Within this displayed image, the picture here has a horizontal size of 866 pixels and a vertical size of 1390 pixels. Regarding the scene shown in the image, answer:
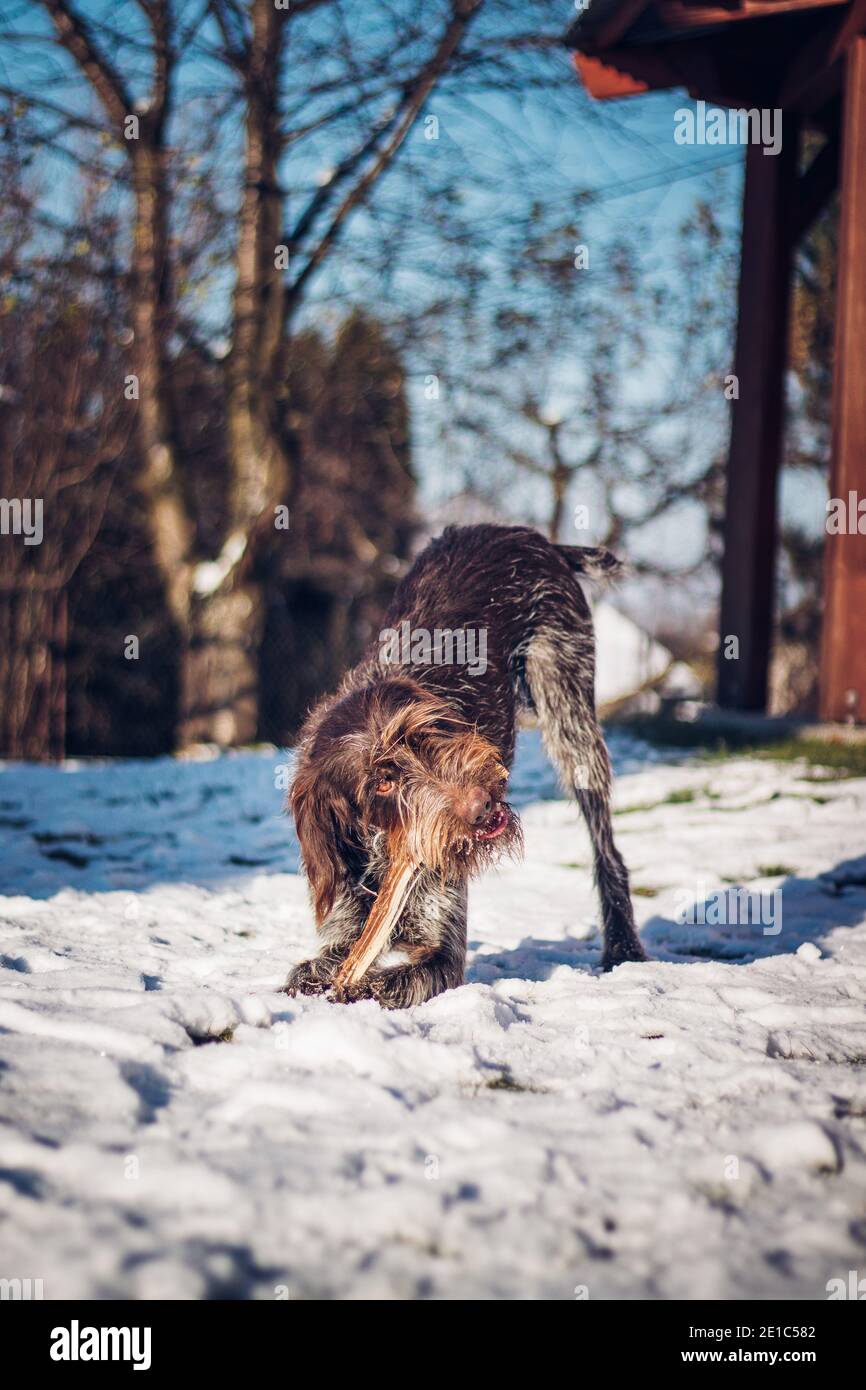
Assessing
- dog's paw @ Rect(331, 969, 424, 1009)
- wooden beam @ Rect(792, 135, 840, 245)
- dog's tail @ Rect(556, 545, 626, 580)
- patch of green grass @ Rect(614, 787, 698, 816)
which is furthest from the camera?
wooden beam @ Rect(792, 135, 840, 245)

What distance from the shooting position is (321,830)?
114 inches

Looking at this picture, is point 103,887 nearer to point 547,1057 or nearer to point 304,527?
point 547,1057

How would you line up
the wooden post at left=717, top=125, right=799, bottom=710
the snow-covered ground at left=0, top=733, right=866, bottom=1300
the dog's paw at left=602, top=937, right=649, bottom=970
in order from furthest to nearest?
the wooden post at left=717, top=125, right=799, bottom=710 → the dog's paw at left=602, top=937, right=649, bottom=970 → the snow-covered ground at left=0, top=733, right=866, bottom=1300

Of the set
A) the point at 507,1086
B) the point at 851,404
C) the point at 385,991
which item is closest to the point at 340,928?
the point at 385,991

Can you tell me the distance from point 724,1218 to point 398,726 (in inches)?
53.2

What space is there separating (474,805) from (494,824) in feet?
0.28

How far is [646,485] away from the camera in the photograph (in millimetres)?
17328

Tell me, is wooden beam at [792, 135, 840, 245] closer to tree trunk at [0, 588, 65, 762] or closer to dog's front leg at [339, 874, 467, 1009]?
dog's front leg at [339, 874, 467, 1009]

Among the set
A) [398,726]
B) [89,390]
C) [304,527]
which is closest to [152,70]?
[89,390]

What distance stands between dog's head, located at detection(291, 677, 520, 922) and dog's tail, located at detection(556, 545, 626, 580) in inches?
74.4

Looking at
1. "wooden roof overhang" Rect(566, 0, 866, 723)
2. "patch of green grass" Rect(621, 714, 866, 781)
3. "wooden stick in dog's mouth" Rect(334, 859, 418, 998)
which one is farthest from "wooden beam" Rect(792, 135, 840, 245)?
"wooden stick in dog's mouth" Rect(334, 859, 418, 998)

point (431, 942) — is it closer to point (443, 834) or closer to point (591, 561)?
point (443, 834)

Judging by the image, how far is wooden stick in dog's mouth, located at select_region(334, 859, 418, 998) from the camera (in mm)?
2670

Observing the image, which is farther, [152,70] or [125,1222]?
[152,70]
